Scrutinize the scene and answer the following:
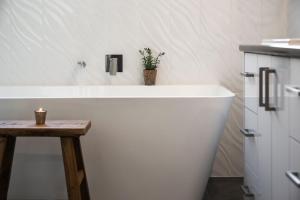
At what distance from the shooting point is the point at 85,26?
3.14 meters

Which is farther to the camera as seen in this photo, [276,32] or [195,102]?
[276,32]

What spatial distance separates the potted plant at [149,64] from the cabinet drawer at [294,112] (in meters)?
1.57

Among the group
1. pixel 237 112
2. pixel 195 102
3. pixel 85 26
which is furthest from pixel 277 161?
pixel 85 26

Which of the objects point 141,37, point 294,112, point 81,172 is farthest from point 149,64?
point 294,112

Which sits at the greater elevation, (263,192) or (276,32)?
(276,32)

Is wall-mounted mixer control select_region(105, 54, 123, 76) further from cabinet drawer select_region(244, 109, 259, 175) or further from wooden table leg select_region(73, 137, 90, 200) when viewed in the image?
cabinet drawer select_region(244, 109, 259, 175)

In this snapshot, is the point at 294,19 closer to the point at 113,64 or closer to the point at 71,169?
the point at 113,64

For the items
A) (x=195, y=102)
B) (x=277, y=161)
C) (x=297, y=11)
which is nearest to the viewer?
(x=277, y=161)

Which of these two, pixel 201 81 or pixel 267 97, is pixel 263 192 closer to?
pixel 267 97

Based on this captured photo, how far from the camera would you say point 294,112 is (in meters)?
1.60

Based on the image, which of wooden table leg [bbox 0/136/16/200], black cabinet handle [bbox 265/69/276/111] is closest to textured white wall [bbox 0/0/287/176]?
wooden table leg [bbox 0/136/16/200]

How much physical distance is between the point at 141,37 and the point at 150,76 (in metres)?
0.32

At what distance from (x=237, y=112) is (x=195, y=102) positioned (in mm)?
885

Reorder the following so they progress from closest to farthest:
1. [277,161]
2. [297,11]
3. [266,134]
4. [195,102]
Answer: [277,161] → [266,134] → [195,102] → [297,11]
